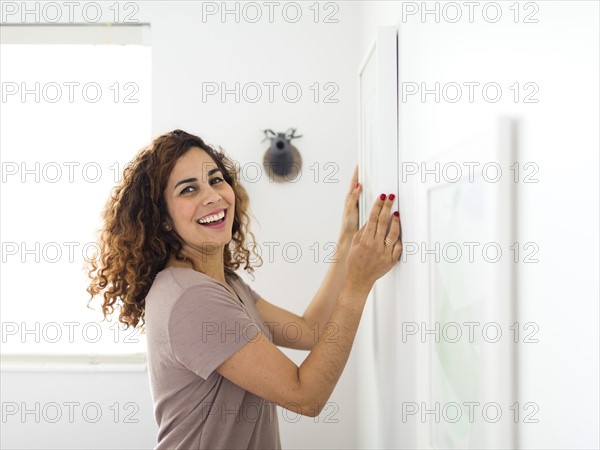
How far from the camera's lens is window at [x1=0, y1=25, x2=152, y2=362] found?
2580mm

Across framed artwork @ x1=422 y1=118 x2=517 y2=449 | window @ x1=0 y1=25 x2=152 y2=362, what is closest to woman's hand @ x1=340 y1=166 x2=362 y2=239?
framed artwork @ x1=422 y1=118 x2=517 y2=449

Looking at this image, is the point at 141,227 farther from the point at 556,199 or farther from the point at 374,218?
the point at 556,199

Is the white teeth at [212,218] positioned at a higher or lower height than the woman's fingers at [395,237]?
higher

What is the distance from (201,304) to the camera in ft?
4.22

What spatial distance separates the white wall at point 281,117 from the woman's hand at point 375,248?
1095 mm

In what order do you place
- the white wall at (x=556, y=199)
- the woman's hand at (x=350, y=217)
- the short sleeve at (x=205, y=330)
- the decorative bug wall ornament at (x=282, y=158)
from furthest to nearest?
the decorative bug wall ornament at (x=282, y=158), the woman's hand at (x=350, y=217), the short sleeve at (x=205, y=330), the white wall at (x=556, y=199)

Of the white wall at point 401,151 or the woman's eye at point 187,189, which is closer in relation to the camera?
the white wall at point 401,151

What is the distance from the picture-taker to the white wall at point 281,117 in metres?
2.52

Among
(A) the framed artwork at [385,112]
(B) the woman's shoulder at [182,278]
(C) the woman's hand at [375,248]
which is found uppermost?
(A) the framed artwork at [385,112]

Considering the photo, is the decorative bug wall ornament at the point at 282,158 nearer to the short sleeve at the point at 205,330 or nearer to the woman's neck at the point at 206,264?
the woman's neck at the point at 206,264

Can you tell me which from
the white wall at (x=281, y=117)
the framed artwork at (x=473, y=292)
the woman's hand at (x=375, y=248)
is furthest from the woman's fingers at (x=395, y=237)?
the white wall at (x=281, y=117)

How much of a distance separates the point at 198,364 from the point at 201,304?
12cm

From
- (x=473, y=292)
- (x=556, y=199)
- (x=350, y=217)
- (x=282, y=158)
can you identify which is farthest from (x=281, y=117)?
(x=556, y=199)

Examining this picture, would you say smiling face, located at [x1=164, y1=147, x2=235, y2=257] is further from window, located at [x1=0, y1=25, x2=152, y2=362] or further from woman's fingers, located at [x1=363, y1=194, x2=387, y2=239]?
window, located at [x1=0, y1=25, x2=152, y2=362]
